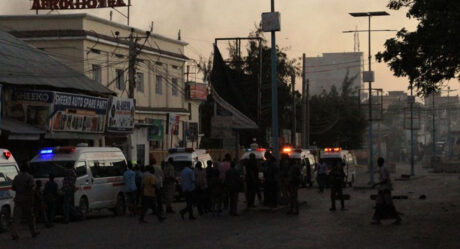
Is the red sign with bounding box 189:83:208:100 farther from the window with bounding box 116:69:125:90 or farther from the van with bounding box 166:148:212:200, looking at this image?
the van with bounding box 166:148:212:200

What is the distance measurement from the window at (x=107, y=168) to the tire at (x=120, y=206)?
83cm

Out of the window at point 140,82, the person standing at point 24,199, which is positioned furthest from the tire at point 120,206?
the window at point 140,82

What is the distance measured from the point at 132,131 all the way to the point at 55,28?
9261mm

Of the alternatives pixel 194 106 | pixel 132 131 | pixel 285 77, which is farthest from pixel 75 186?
pixel 285 77

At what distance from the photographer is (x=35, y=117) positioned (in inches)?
1388

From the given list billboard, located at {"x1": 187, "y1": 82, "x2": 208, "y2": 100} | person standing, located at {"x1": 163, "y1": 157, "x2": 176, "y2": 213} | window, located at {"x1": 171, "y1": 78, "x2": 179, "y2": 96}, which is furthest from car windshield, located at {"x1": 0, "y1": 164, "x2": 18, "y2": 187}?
billboard, located at {"x1": 187, "y1": 82, "x2": 208, "y2": 100}

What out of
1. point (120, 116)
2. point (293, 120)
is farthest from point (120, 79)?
point (293, 120)

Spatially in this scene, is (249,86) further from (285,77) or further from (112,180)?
(112,180)

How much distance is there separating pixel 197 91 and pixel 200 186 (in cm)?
3846

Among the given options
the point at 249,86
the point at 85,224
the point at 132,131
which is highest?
the point at 249,86

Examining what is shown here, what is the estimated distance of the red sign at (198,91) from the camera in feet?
212

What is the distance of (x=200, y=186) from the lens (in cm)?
2766

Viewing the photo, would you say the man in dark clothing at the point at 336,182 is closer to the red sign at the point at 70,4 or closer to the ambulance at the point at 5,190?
the ambulance at the point at 5,190

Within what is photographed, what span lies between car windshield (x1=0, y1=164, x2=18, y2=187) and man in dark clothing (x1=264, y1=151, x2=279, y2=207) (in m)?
8.90
